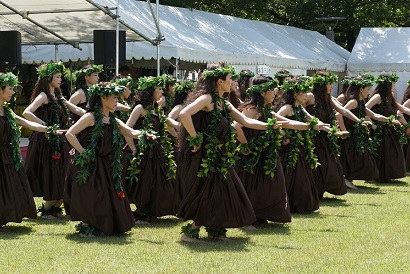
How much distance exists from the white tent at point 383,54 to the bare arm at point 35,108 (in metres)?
18.1

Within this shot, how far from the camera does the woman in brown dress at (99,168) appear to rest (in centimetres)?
935

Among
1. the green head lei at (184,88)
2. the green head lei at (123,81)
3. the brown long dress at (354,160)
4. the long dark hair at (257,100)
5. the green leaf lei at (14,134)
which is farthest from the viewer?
the brown long dress at (354,160)

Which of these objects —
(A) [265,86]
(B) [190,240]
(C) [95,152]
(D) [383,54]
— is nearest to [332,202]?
(A) [265,86]

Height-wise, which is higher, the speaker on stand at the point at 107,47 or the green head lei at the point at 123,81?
the speaker on stand at the point at 107,47

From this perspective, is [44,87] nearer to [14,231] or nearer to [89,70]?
[89,70]

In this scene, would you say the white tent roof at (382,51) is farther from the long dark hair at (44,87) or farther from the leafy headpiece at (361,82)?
the long dark hair at (44,87)

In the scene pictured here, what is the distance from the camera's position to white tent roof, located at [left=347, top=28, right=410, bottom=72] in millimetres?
27391

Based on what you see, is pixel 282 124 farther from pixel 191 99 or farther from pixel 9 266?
pixel 9 266

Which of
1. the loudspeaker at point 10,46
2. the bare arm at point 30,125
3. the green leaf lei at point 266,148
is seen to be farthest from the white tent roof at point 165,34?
the green leaf lei at point 266,148

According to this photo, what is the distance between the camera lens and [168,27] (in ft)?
63.0

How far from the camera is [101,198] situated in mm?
9383

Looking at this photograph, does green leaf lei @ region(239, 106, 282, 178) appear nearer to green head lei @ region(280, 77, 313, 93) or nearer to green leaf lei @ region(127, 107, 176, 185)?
green head lei @ region(280, 77, 313, 93)

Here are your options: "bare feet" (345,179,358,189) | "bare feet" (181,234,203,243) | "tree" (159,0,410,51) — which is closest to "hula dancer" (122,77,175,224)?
"bare feet" (181,234,203,243)

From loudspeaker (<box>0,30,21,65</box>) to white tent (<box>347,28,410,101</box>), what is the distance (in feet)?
46.0
